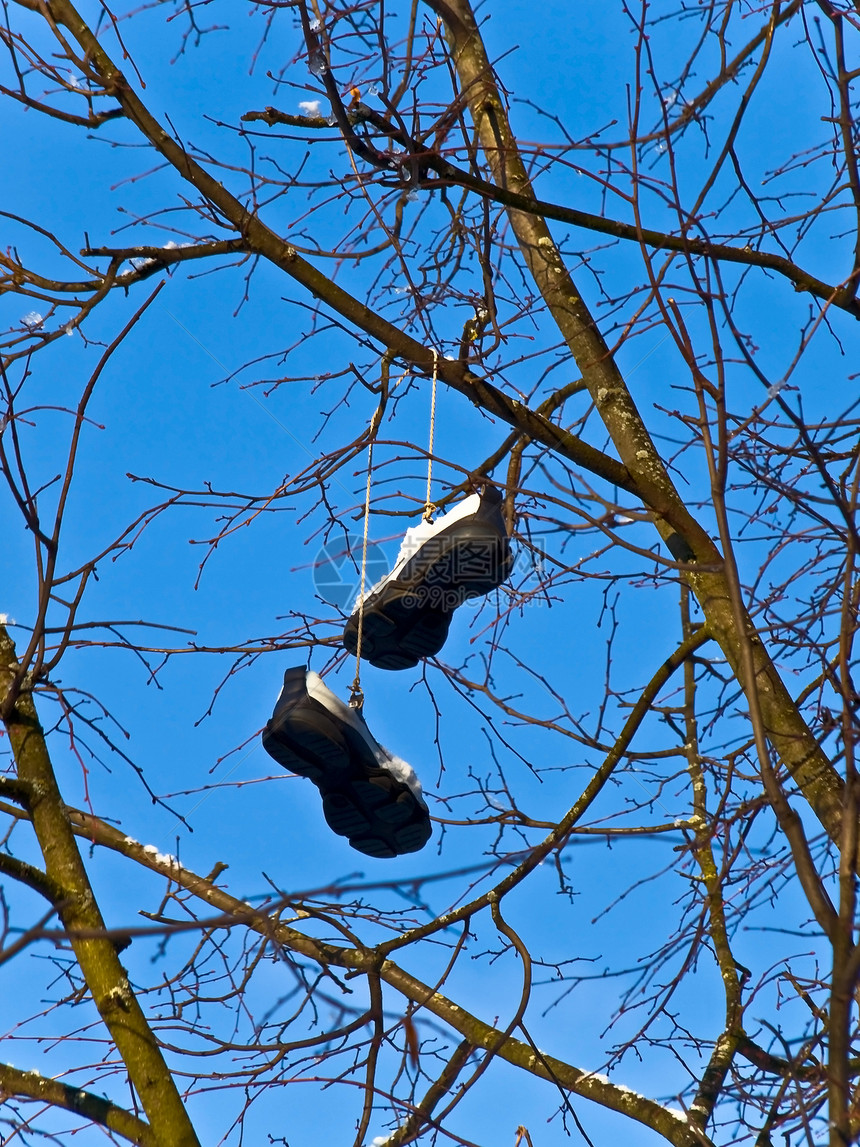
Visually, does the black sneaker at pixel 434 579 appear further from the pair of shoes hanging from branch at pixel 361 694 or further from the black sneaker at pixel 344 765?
the black sneaker at pixel 344 765

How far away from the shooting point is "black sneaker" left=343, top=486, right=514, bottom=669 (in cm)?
316

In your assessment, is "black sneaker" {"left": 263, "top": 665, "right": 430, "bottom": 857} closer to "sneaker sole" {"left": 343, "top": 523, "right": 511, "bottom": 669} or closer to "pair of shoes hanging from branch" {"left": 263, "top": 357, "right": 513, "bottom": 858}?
"pair of shoes hanging from branch" {"left": 263, "top": 357, "right": 513, "bottom": 858}

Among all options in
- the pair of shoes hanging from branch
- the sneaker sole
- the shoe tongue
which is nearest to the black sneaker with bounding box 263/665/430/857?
the pair of shoes hanging from branch

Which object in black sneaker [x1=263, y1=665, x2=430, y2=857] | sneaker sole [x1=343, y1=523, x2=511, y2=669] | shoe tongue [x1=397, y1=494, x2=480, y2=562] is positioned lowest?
black sneaker [x1=263, y1=665, x2=430, y2=857]

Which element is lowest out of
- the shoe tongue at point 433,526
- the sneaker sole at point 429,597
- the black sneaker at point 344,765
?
the black sneaker at point 344,765

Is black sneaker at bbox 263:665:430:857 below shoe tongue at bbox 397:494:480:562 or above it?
below

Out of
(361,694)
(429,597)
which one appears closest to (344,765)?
(361,694)

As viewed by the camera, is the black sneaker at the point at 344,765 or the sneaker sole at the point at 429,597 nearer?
the black sneaker at the point at 344,765

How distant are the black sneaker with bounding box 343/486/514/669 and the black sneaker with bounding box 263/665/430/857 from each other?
10.2 inches

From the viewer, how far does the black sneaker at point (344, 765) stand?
9.89ft

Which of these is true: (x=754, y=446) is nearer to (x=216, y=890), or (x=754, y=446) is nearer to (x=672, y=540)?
(x=672, y=540)

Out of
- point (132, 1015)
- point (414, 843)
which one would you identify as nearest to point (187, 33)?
point (414, 843)

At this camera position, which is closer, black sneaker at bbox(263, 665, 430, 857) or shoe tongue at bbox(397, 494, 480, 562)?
black sneaker at bbox(263, 665, 430, 857)

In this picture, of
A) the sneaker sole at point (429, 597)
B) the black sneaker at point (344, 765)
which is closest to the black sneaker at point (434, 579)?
the sneaker sole at point (429, 597)
